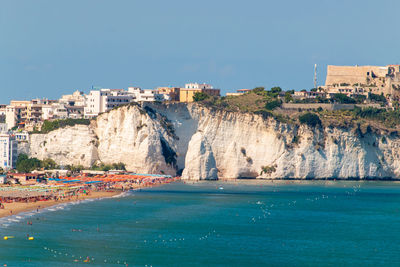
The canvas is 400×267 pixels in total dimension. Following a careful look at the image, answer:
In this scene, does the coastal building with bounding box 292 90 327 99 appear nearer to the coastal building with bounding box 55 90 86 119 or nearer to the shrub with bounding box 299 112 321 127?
the shrub with bounding box 299 112 321 127

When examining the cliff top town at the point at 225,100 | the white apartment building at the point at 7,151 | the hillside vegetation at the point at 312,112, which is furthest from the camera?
the cliff top town at the point at 225,100

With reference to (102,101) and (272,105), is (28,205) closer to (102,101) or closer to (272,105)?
(102,101)

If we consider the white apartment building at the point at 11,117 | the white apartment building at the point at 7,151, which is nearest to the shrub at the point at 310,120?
the white apartment building at the point at 7,151

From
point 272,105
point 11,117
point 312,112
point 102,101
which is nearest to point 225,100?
point 272,105

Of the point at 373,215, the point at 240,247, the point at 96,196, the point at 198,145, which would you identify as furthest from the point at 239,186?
the point at 240,247

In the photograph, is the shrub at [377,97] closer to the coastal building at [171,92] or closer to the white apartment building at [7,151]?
the coastal building at [171,92]

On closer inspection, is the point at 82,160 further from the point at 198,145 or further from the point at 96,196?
the point at 96,196
